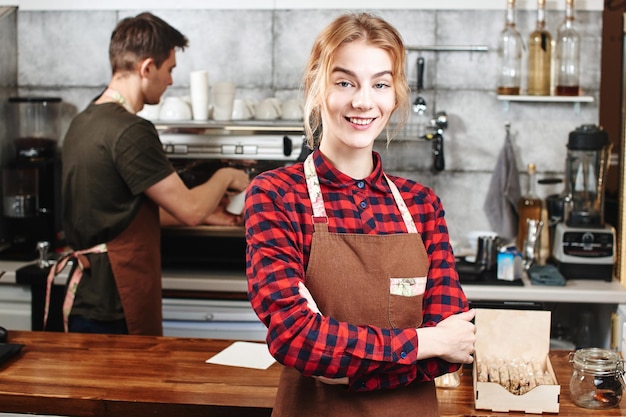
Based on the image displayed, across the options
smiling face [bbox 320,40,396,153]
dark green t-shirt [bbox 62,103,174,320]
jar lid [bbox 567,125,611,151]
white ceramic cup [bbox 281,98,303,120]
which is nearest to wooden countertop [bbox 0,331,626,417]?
dark green t-shirt [bbox 62,103,174,320]

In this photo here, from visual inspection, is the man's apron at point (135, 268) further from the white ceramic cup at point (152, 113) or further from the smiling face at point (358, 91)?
the smiling face at point (358, 91)

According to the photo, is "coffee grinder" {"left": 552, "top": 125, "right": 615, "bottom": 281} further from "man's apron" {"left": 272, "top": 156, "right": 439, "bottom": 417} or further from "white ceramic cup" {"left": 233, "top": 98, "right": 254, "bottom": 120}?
"man's apron" {"left": 272, "top": 156, "right": 439, "bottom": 417}

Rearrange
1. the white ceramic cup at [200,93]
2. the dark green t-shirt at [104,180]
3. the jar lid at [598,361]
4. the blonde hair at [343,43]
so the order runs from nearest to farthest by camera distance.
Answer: the blonde hair at [343,43] → the jar lid at [598,361] → the dark green t-shirt at [104,180] → the white ceramic cup at [200,93]

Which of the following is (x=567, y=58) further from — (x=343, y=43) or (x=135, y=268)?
(x=343, y=43)

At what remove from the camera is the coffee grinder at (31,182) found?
13.3 feet

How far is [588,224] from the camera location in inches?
147

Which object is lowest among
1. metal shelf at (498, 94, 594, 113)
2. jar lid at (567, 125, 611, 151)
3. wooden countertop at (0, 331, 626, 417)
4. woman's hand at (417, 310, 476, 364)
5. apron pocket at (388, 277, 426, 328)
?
wooden countertop at (0, 331, 626, 417)

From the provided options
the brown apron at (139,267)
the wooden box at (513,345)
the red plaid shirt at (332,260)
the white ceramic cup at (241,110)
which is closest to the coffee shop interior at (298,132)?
the white ceramic cup at (241,110)

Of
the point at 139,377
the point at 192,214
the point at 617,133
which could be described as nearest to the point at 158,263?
the point at 192,214

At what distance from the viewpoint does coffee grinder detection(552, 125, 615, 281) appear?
12.0 feet

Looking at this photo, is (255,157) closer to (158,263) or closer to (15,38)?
(158,263)

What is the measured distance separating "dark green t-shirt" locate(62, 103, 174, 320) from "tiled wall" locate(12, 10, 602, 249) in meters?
1.30

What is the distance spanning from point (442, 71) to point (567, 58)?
578 millimetres

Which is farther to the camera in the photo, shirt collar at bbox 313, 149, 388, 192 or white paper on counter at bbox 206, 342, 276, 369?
white paper on counter at bbox 206, 342, 276, 369
